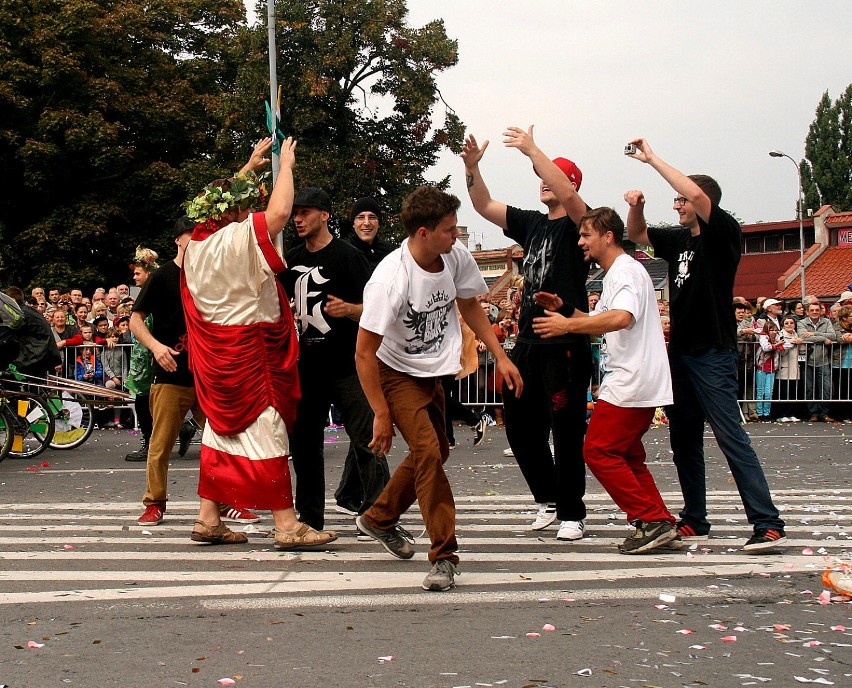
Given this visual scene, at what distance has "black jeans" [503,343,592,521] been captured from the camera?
23.6 ft

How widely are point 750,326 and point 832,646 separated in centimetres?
→ 1461

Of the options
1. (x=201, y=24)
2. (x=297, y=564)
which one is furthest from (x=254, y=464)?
(x=201, y=24)

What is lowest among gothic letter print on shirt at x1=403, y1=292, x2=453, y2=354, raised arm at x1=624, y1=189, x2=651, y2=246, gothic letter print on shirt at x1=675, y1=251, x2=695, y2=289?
gothic letter print on shirt at x1=403, y1=292, x2=453, y2=354

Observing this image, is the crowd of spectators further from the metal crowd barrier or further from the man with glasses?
the man with glasses

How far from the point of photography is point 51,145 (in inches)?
1401

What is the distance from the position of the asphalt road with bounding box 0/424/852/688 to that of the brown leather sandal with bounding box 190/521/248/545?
10 centimetres

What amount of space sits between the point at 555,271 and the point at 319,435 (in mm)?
1682

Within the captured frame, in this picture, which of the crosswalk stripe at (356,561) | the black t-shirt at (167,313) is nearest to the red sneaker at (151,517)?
the crosswalk stripe at (356,561)

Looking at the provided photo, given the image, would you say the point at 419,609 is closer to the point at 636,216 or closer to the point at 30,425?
the point at 636,216

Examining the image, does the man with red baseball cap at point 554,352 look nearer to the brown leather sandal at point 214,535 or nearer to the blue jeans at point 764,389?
the brown leather sandal at point 214,535

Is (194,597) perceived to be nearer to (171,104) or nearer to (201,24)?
(171,104)

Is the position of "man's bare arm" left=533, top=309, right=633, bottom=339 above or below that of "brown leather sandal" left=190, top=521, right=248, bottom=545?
above

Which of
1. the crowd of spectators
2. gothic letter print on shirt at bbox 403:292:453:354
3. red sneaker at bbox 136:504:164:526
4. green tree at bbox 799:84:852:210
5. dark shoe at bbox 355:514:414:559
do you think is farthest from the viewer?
green tree at bbox 799:84:852:210

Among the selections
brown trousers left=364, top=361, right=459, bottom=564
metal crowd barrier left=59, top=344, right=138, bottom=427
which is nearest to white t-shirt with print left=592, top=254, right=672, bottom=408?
brown trousers left=364, top=361, right=459, bottom=564
